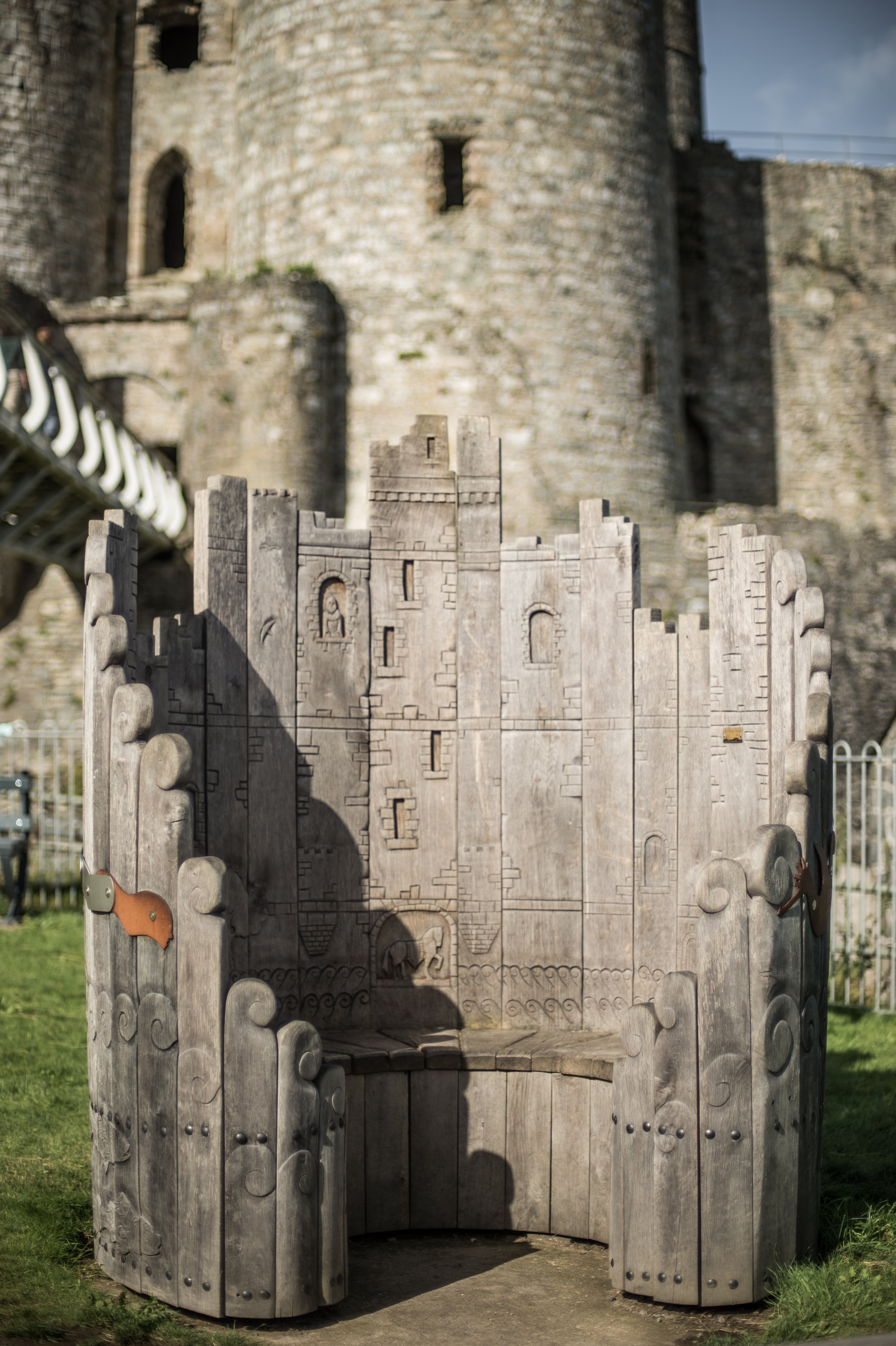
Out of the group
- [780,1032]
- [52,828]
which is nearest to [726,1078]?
[780,1032]

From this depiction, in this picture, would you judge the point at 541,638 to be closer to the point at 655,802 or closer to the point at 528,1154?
the point at 655,802

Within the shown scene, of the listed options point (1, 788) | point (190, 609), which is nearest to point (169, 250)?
point (190, 609)

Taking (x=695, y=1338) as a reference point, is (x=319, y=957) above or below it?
above

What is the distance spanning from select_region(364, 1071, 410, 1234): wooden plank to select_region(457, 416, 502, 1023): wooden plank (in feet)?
2.26

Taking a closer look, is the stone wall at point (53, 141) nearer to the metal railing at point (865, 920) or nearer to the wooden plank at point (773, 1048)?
the metal railing at point (865, 920)

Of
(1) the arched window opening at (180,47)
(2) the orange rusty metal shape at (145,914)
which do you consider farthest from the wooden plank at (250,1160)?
(1) the arched window opening at (180,47)

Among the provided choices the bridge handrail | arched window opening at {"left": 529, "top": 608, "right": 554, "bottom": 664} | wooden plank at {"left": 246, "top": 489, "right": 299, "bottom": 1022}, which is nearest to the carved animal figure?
wooden plank at {"left": 246, "top": 489, "right": 299, "bottom": 1022}

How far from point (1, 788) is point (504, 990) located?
279 inches

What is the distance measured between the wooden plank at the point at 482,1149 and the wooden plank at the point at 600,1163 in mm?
355

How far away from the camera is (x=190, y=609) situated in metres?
17.3

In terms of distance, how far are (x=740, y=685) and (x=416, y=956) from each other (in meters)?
1.79

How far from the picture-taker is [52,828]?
47.3 ft

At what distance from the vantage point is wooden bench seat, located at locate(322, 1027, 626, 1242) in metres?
5.32

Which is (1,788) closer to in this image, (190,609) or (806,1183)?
(190,609)
